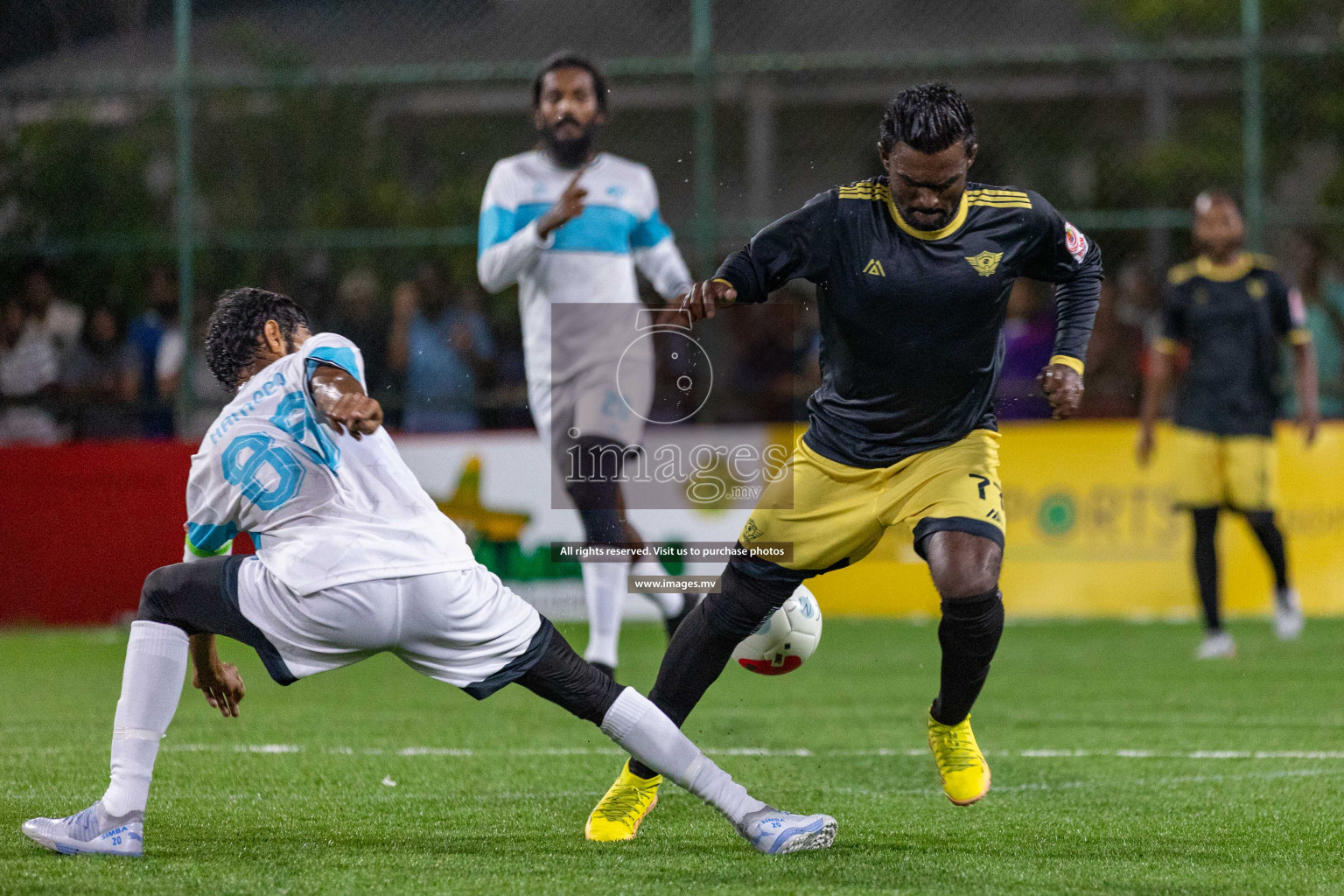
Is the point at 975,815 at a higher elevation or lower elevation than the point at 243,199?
lower

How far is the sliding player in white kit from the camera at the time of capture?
13.4ft

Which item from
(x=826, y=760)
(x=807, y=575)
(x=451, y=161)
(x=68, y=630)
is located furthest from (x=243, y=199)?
(x=807, y=575)

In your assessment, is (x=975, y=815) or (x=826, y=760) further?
(x=826, y=760)

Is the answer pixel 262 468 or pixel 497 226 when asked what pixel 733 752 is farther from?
pixel 262 468

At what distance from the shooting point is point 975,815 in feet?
16.4

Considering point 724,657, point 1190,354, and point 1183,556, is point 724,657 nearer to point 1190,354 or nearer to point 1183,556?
point 1190,354

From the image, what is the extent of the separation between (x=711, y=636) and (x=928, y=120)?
4.92 ft

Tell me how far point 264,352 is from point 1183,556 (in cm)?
827

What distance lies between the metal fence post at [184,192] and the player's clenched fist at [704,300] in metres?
7.97

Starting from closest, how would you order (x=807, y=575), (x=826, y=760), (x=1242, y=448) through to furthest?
(x=807, y=575)
(x=826, y=760)
(x=1242, y=448)

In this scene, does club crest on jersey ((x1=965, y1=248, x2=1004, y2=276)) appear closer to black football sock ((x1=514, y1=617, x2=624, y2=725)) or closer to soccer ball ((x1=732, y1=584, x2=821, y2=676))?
soccer ball ((x1=732, y1=584, x2=821, y2=676))

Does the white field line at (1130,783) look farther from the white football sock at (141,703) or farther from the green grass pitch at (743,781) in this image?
the white football sock at (141,703)

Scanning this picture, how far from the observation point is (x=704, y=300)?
14.6 ft

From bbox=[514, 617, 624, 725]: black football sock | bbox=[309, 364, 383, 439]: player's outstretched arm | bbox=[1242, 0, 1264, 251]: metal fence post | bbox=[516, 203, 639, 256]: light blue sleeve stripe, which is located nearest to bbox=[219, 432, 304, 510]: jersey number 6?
bbox=[309, 364, 383, 439]: player's outstretched arm
